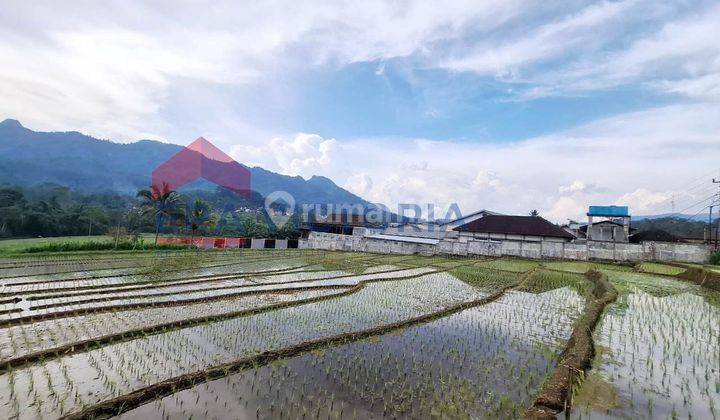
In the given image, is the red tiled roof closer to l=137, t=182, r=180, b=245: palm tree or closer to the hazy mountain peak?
l=137, t=182, r=180, b=245: palm tree

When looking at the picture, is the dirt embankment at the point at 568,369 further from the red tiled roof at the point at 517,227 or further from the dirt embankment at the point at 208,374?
the red tiled roof at the point at 517,227

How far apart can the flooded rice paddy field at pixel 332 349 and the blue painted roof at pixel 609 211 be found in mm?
19598

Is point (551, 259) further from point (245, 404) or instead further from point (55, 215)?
point (55, 215)

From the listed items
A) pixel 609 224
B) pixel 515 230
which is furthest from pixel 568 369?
pixel 609 224

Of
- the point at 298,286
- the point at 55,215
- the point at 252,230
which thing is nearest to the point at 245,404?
the point at 298,286

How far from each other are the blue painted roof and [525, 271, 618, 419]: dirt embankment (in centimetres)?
2620

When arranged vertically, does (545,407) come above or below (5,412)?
above

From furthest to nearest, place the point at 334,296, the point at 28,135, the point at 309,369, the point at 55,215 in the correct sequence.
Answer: the point at 28,135 → the point at 55,215 → the point at 334,296 → the point at 309,369

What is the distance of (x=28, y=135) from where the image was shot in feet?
573

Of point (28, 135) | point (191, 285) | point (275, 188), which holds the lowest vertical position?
point (191, 285)

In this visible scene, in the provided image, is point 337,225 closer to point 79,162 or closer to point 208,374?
point 208,374

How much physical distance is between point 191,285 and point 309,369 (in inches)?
383

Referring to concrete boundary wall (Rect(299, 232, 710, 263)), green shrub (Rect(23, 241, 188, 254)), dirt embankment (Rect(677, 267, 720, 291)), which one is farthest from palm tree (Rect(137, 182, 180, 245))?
dirt embankment (Rect(677, 267, 720, 291))

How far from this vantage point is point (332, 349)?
24.1ft
